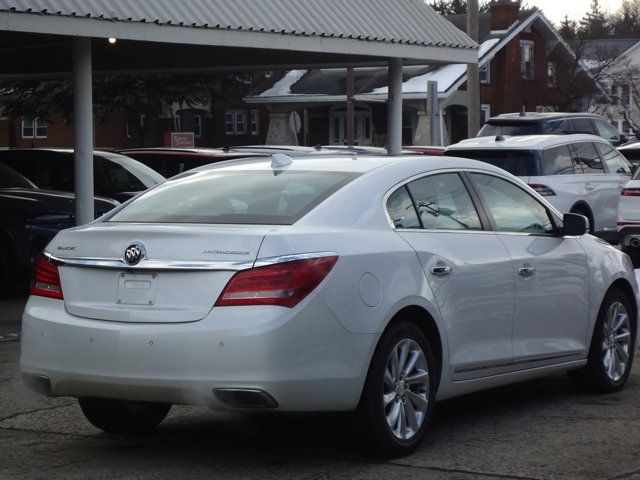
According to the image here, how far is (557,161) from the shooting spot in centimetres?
1902

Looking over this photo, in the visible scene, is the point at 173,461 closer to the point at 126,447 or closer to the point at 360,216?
the point at 126,447

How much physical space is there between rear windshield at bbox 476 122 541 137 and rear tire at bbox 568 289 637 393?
16.5 metres

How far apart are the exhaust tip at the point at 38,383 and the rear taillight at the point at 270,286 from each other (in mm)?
1072

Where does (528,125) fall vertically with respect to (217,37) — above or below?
below

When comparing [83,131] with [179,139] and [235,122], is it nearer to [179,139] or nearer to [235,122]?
[179,139]

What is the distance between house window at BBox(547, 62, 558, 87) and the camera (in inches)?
2379

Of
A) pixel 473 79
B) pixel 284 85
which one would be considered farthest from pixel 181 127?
pixel 473 79

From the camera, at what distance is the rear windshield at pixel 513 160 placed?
61.3ft

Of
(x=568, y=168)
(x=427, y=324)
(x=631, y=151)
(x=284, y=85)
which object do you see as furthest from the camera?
(x=284, y=85)

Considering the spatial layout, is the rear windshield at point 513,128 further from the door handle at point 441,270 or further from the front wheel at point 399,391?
the front wheel at point 399,391

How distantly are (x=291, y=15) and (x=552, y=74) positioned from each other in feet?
152

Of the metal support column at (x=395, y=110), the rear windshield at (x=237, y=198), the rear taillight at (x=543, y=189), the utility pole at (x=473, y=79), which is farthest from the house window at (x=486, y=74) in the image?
the rear windshield at (x=237, y=198)

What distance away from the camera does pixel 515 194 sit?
8.42 m

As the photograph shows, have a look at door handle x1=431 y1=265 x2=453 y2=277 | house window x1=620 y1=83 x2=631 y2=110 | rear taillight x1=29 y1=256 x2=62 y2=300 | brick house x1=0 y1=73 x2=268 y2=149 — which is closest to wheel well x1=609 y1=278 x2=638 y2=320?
door handle x1=431 y1=265 x2=453 y2=277
